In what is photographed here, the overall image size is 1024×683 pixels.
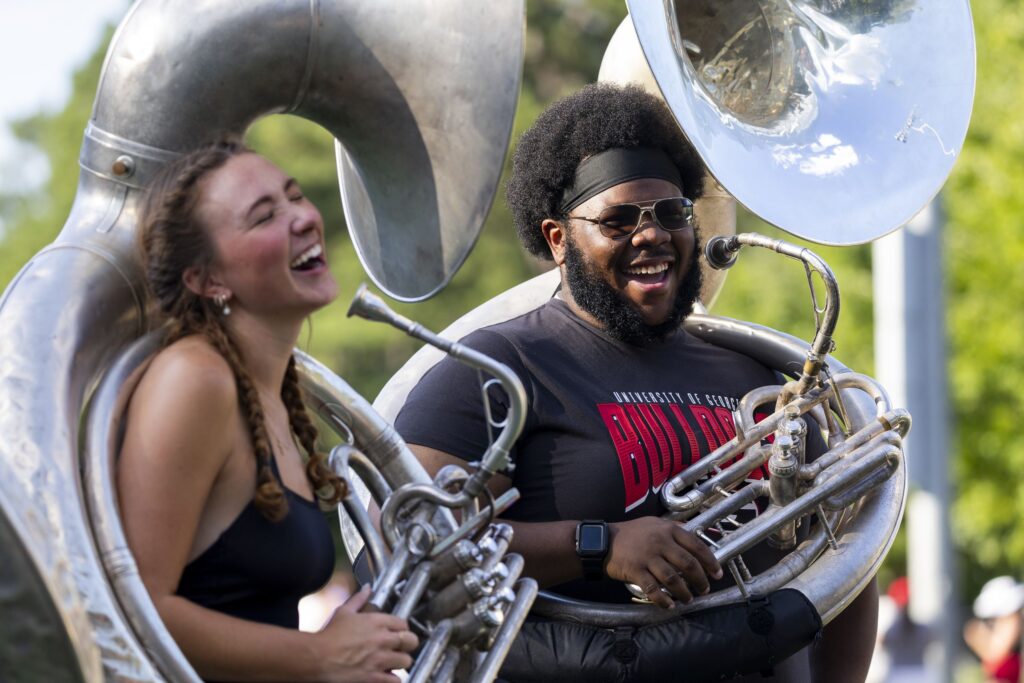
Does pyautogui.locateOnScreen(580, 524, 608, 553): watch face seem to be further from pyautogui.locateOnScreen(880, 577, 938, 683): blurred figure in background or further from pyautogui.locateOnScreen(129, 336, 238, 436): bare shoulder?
pyautogui.locateOnScreen(880, 577, 938, 683): blurred figure in background

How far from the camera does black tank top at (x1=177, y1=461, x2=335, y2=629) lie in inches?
90.8

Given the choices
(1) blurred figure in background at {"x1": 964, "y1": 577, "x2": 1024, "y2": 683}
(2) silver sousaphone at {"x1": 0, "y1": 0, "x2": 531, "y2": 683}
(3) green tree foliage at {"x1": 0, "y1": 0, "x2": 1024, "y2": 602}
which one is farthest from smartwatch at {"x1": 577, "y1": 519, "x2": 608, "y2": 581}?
(3) green tree foliage at {"x1": 0, "y1": 0, "x2": 1024, "y2": 602}

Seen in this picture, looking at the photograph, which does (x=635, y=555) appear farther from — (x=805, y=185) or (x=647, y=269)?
(x=805, y=185)

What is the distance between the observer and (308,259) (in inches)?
96.0

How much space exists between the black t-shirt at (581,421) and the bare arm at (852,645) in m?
0.42

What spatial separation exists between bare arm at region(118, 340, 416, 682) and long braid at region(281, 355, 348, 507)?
0.19 meters

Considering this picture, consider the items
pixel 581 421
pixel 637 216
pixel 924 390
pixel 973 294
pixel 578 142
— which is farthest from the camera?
pixel 973 294

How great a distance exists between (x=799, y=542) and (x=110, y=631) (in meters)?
1.69

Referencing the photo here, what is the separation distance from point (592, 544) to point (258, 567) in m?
0.88

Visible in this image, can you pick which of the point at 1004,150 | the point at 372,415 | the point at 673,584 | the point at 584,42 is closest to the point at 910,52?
the point at 673,584

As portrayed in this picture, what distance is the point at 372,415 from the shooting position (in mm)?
2803

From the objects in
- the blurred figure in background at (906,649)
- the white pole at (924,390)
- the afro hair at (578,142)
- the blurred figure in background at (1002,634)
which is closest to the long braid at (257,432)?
the afro hair at (578,142)

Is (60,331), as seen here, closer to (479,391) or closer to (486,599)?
(486,599)

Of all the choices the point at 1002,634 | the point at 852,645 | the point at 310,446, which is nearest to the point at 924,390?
the point at 1002,634
